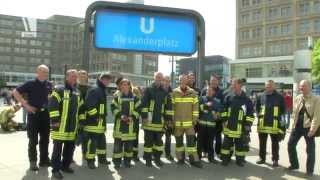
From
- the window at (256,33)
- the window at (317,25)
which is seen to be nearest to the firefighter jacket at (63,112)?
the window at (317,25)

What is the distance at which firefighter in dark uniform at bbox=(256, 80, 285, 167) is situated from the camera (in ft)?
34.2

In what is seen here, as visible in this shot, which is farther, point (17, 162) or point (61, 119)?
point (17, 162)

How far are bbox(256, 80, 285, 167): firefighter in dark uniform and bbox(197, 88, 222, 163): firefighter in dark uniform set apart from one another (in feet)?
3.31

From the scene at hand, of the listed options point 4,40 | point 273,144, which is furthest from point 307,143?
point 4,40

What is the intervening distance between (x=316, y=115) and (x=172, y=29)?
5.10 metres

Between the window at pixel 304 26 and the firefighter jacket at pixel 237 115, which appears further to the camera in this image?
the window at pixel 304 26

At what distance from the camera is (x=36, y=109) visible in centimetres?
910

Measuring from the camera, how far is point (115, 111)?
9.65 m

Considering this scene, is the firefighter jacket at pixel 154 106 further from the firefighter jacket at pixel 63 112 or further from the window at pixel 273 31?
the window at pixel 273 31

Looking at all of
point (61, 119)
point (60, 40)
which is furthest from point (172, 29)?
point (60, 40)

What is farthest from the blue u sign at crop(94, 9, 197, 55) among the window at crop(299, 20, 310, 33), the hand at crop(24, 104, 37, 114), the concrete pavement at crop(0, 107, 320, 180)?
the window at crop(299, 20, 310, 33)

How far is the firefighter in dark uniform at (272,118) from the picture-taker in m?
10.4

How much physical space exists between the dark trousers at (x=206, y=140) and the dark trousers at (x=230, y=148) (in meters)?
0.35

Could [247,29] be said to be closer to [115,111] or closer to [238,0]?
[238,0]
